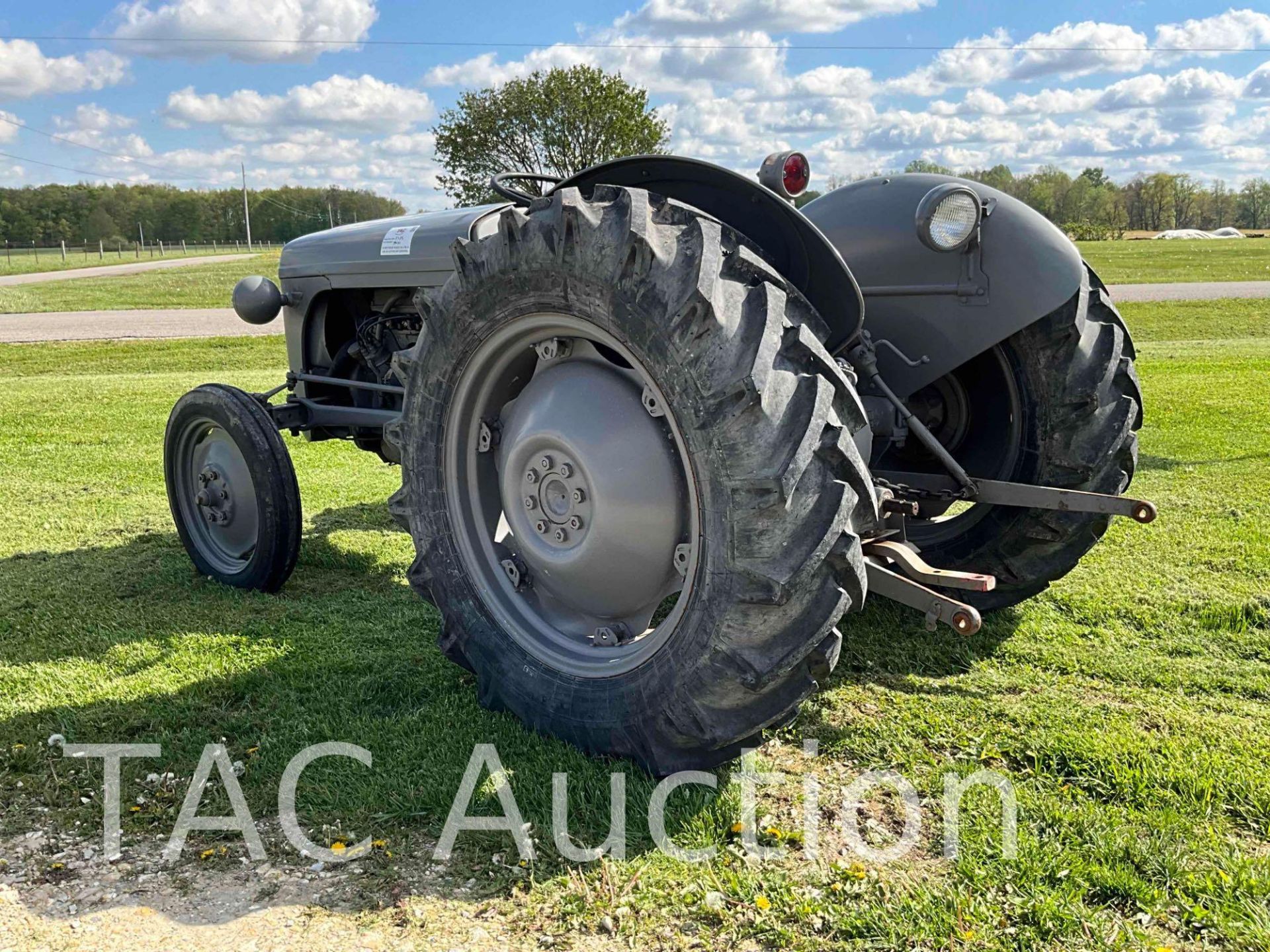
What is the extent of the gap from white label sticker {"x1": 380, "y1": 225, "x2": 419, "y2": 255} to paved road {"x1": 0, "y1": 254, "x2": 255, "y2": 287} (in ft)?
120

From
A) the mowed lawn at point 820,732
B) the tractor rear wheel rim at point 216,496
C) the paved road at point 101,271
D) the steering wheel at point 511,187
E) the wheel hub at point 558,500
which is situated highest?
the paved road at point 101,271

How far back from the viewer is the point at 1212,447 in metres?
6.88

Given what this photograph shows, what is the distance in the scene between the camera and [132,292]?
1260 inches

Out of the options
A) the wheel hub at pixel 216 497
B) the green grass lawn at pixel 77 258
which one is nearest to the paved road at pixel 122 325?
the wheel hub at pixel 216 497

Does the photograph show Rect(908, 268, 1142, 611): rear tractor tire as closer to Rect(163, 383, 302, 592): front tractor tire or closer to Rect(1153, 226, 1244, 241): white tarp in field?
Rect(163, 383, 302, 592): front tractor tire

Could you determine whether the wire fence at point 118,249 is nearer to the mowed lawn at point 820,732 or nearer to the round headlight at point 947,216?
the mowed lawn at point 820,732

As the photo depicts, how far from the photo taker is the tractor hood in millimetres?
4125

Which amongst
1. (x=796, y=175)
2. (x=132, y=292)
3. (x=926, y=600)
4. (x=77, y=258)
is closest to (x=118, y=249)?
(x=77, y=258)

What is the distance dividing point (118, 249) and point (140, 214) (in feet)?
50.7

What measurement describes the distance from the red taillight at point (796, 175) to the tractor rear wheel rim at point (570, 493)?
2.85ft

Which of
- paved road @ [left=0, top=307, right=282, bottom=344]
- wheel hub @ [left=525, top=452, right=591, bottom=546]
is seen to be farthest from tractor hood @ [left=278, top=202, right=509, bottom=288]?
paved road @ [left=0, top=307, right=282, bottom=344]

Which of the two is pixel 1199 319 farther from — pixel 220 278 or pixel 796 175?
pixel 220 278

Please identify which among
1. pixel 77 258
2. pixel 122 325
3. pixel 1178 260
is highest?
pixel 77 258

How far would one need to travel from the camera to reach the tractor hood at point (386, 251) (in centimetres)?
412
